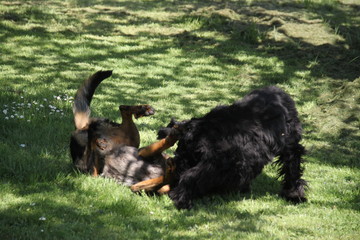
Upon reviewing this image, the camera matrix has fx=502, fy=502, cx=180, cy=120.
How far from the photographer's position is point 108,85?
30.3 ft

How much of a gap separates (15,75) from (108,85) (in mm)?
1675

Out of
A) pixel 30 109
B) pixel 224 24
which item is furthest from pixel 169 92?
pixel 224 24

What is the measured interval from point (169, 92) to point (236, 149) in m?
4.48

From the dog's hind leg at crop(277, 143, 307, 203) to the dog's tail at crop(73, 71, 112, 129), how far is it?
2155 mm

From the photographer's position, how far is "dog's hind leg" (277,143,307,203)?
5332 mm

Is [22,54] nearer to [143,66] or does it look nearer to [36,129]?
[143,66]

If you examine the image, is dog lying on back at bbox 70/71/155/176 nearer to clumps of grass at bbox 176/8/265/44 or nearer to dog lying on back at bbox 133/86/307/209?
dog lying on back at bbox 133/86/307/209

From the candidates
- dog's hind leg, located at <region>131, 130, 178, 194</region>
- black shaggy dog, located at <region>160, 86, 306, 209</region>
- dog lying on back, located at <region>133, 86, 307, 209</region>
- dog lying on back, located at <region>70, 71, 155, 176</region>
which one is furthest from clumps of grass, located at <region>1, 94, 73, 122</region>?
black shaggy dog, located at <region>160, 86, 306, 209</region>

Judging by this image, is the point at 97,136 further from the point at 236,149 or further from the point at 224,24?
the point at 224,24

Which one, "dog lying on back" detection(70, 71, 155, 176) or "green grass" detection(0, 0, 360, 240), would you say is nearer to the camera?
"green grass" detection(0, 0, 360, 240)

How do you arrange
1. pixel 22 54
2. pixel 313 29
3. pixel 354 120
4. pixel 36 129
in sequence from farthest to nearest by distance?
pixel 313 29, pixel 22 54, pixel 354 120, pixel 36 129

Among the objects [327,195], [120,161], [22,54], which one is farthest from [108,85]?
[327,195]

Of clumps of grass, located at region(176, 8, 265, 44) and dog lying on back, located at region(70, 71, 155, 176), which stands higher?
clumps of grass, located at region(176, 8, 265, 44)

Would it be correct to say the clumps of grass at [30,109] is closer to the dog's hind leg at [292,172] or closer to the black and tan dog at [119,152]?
the black and tan dog at [119,152]
